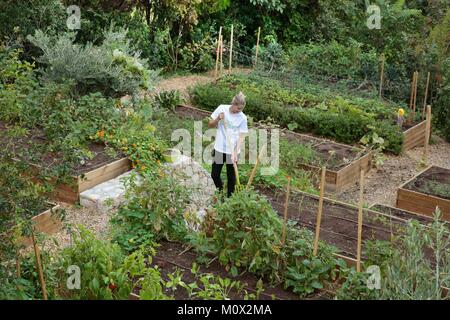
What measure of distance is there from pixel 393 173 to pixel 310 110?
1730 mm

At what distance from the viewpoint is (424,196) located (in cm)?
916

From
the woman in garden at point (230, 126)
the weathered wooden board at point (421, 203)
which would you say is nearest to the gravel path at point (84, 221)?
the woman in garden at point (230, 126)

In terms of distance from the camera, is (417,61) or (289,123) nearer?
(289,123)

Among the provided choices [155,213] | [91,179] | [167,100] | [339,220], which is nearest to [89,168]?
[91,179]

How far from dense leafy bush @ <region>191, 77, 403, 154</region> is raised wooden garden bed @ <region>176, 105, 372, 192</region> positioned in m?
0.40

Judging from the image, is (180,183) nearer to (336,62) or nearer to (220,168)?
(220,168)

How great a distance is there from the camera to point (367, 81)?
12938mm

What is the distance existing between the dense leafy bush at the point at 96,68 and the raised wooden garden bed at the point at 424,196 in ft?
13.1

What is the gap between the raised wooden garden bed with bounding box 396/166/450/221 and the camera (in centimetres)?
905

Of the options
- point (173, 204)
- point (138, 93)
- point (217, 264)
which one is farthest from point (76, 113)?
point (217, 264)

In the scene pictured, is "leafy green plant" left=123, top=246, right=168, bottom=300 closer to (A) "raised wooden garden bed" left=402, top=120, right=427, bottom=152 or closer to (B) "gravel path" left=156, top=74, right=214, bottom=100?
(A) "raised wooden garden bed" left=402, top=120, right=427, bottom=152
